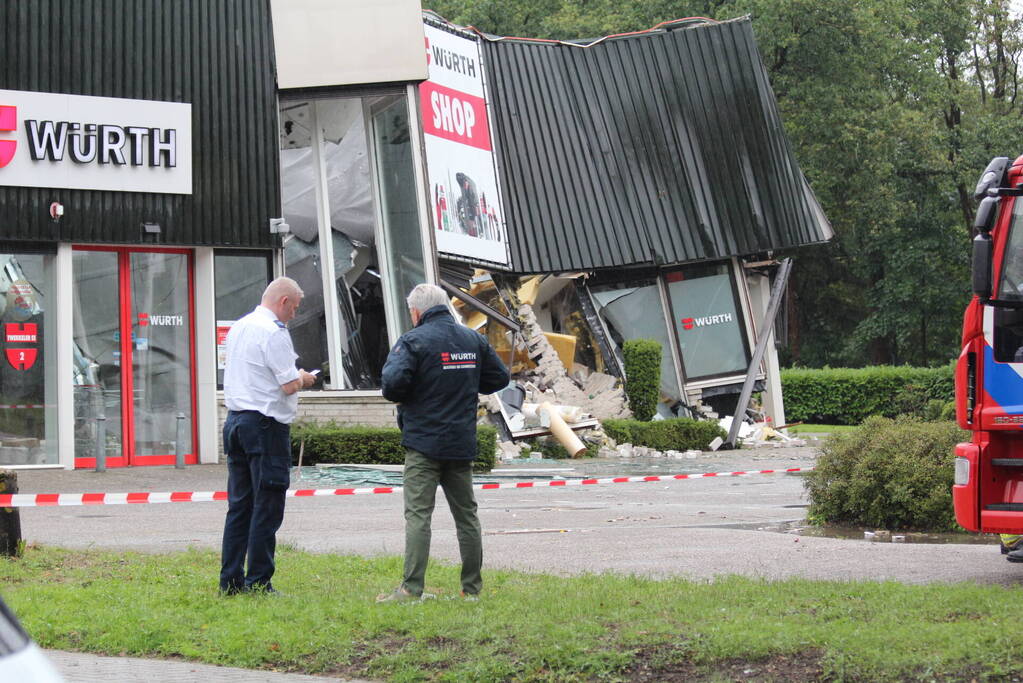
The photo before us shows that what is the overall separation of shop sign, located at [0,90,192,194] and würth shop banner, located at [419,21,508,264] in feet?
21.2

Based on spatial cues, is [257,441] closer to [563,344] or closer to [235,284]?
[235,284]

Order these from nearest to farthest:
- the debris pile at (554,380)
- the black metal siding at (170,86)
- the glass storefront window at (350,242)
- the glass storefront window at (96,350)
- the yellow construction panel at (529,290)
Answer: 1. the black metal siding at (170,86)
2. the glass storefront window at (96,350)
3. the glass storefront window at (350,242)
4. the debris pile at (554,380)
5. the yellow construction panel at (529,290)

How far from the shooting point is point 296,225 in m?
24.5

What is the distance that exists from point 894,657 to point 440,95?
22.5 m

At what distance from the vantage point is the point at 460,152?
91.6 feet

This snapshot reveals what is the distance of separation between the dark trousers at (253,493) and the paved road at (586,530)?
213 centimetres

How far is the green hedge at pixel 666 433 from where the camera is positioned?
87.0 ft

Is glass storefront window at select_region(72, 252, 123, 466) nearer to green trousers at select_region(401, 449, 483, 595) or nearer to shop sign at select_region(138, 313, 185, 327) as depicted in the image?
shop sign at select_region(138, 313, 185, 327)

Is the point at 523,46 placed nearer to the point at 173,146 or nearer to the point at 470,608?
the point at 173,146

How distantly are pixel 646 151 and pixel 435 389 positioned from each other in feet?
77.2

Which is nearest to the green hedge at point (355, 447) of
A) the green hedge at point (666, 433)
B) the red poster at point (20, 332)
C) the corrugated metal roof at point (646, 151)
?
the red poster at point (20, 332)

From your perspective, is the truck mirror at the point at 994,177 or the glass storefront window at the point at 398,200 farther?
the glass storefront window at the point at 398,200

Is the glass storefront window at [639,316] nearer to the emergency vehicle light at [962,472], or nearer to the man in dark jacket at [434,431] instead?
the emergency vehicle light at [962,472]

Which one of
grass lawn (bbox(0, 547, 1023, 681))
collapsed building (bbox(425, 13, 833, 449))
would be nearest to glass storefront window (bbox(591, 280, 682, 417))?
collapsed building (bbox(425, 13, 833, 449))
